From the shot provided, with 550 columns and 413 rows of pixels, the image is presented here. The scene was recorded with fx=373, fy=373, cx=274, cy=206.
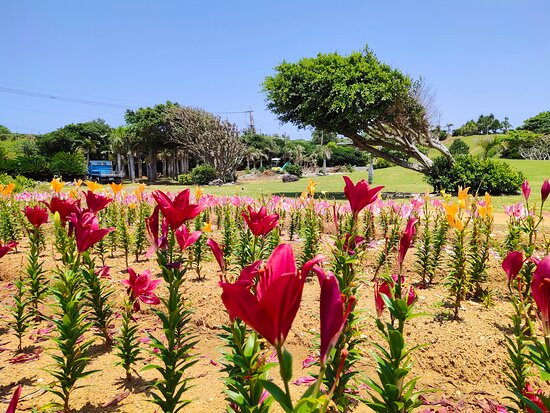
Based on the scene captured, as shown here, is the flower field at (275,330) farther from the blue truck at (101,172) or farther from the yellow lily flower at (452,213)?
the blue truck at (101,172)

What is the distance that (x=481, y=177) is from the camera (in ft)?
49.9

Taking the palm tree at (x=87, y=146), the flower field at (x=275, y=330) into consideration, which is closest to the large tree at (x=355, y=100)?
the flower field at (x=275, y=330)

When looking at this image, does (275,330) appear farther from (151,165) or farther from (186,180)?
(151,165)

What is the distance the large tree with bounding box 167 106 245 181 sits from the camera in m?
34.5

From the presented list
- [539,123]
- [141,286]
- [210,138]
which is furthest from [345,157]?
[141,286]

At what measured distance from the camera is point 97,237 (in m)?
1.60

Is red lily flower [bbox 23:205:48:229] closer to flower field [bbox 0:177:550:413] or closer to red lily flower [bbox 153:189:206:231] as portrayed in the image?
flower field [bbox 0:177:550:413]

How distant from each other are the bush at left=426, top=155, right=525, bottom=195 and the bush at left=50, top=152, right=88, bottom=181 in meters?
31.1

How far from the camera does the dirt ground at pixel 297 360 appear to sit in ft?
6.45

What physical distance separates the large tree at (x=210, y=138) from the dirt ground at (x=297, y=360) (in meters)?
31.6

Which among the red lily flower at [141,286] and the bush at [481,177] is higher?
the bush at [481,177]

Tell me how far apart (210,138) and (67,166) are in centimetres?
1312

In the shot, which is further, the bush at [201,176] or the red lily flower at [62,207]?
the bush at [201,176]

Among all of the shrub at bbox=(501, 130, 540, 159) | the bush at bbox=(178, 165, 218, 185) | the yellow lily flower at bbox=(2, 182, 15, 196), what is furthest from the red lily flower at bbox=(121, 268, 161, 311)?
the shrub at bbox=(501, 130, 540, 159)
